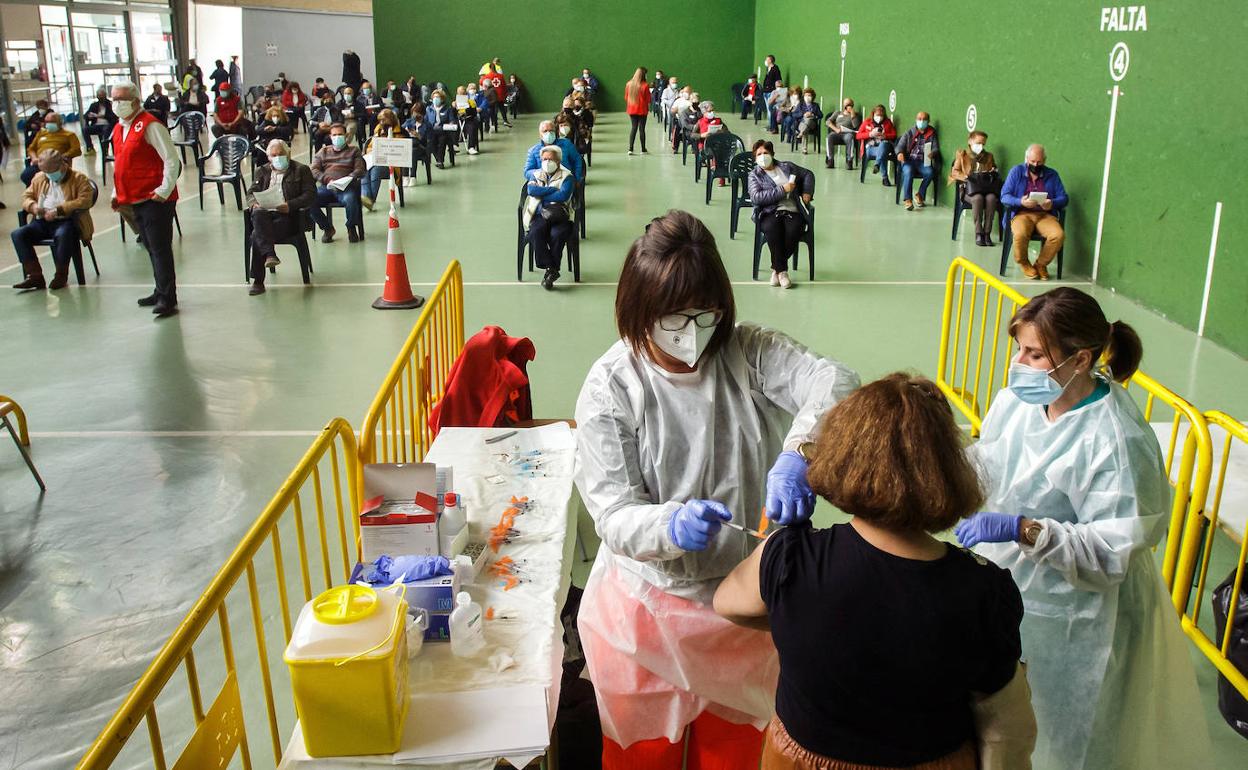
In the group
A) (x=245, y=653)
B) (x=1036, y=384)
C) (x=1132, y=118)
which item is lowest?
(x=245, y=653)

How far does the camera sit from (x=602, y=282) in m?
9.45

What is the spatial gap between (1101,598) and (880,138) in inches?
516

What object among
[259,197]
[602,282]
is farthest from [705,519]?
[259,197]

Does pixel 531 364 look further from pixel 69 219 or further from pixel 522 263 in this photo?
pixel 69 219

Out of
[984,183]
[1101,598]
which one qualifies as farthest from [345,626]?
[984,183]

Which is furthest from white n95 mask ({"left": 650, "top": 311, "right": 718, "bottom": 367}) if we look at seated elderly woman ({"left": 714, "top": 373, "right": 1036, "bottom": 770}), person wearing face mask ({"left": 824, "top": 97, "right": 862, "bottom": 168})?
person wearing face mask ({"left": 824, "top": 97, "right": 862, "bottom": 168})

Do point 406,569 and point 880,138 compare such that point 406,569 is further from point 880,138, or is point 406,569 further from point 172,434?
point 880,138

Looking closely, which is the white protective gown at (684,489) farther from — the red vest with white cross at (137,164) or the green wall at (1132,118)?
the red vest with white cross at (137,164)

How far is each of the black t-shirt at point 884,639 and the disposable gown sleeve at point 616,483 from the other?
1.10ft

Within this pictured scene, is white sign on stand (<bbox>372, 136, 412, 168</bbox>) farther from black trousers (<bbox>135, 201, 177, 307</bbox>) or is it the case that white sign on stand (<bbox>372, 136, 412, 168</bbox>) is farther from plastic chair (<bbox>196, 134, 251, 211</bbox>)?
plastic chair (<bbox>196, 134, 251, 211</bbox>)

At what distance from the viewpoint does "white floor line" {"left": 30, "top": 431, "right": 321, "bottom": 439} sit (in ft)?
19.7

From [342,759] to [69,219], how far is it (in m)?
8.51

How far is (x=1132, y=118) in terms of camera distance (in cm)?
864

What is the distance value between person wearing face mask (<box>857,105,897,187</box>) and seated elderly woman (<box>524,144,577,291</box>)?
692 cm
